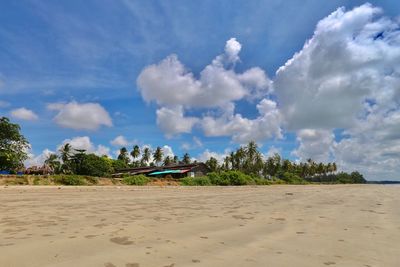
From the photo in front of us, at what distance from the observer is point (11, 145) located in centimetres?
4206

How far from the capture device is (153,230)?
6031 millimetres

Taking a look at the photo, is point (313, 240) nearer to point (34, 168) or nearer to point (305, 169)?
point (34, 168)

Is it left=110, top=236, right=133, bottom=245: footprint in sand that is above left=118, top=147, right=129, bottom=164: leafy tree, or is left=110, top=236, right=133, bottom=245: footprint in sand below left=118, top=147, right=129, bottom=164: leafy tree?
below

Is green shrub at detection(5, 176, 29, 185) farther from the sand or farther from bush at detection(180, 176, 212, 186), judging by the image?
the sand

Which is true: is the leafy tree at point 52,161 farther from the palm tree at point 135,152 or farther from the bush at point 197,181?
the bush at point 197,181

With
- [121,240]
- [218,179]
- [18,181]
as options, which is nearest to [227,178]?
[218,179]

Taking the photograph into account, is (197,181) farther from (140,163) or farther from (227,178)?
(140,163)

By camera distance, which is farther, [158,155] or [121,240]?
[158,155]

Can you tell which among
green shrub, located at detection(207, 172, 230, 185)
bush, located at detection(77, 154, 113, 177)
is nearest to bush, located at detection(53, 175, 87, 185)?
green shrub, located at detection(207, 172, 230, 185)

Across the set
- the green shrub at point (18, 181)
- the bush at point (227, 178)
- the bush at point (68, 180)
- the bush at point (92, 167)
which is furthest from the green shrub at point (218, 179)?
the green shrub at point (18, 181)

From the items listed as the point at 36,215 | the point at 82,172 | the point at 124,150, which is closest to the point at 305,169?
the point at 124,150

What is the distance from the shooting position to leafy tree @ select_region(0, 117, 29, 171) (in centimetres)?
4012

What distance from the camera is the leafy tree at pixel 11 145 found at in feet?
132

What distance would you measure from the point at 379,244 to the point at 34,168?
238 ft
